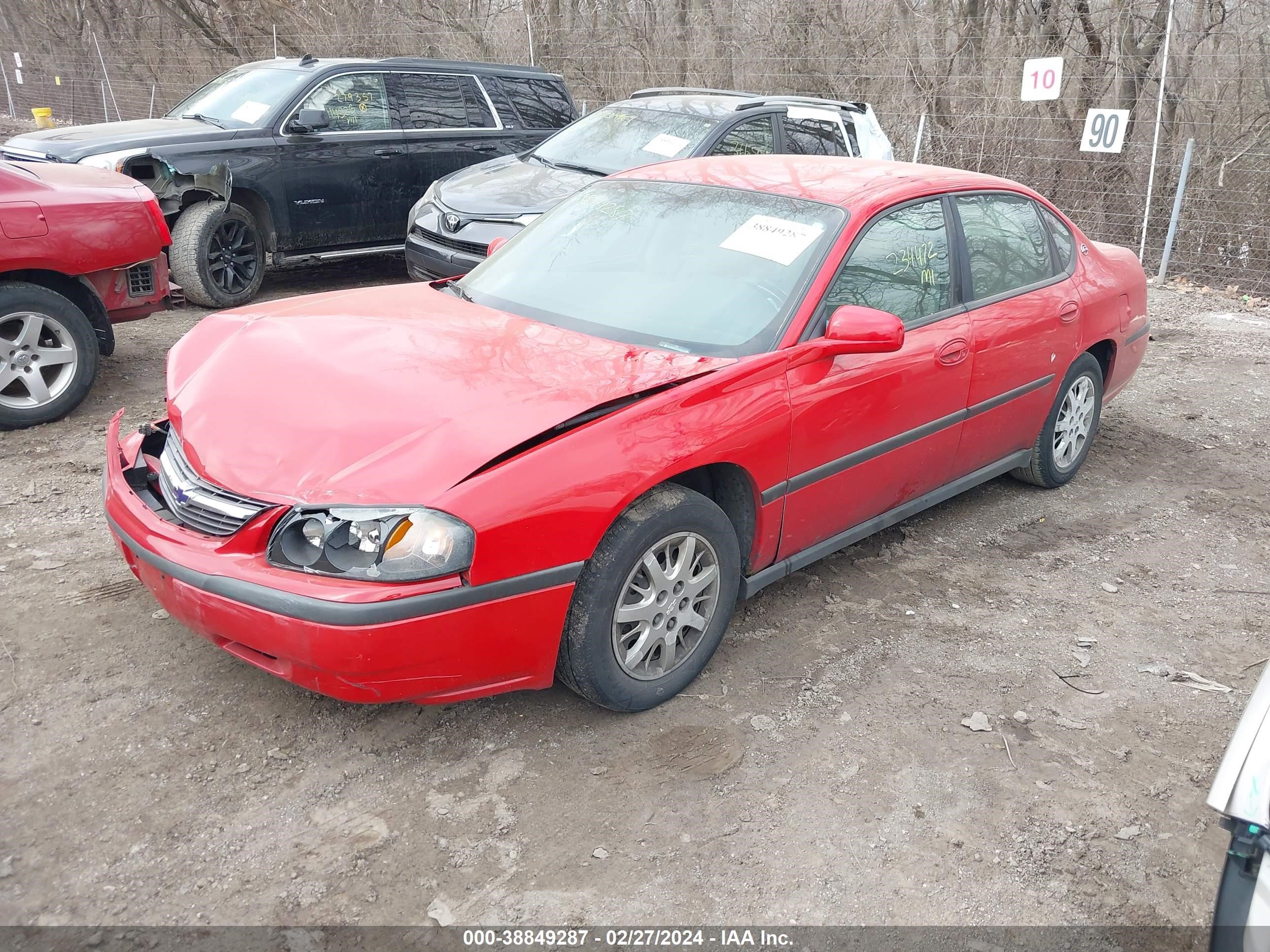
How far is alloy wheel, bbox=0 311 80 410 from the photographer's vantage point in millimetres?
5293

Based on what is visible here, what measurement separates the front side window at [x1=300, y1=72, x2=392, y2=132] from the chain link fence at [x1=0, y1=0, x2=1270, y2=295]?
21.9 feet

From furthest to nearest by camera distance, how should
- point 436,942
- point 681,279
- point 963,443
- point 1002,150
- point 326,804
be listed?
point 1002,150, point 963,443, point 681,279, point 326,804, point 436,942

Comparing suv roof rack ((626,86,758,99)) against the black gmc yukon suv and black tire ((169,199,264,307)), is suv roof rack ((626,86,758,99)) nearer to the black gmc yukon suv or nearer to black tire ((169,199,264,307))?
the black gmc yukon suv

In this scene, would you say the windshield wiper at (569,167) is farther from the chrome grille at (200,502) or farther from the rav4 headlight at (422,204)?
the chrome grille at (200,502)

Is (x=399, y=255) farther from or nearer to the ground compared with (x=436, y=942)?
farther from the ground

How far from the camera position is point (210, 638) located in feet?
9.77

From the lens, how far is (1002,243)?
459 cm

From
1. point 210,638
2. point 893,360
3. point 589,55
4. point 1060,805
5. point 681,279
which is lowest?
point 1060,805

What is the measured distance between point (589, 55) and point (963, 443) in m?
13.7

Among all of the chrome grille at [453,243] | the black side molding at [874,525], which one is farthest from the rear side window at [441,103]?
the black side molding at [874,525]

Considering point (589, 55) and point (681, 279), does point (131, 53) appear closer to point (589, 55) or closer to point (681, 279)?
point (589, 55)

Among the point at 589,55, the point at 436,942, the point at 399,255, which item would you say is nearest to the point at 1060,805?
the point at 436,942

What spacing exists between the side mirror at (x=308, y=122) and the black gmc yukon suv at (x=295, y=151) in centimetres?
1

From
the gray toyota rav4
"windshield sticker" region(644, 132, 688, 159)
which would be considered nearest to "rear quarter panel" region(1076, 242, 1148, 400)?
the gray toyota rav4
